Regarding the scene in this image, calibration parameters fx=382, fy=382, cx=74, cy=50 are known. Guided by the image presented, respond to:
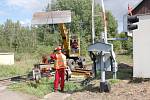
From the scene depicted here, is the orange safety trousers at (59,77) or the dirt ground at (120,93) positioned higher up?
the orange safety trousers at (59,77)

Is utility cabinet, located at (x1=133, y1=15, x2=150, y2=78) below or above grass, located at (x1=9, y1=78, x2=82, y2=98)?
above

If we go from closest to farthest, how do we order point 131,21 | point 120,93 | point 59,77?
point 120,93, point 131,21, point 59,77

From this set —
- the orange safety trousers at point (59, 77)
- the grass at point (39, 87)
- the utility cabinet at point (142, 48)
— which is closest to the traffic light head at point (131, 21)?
the utility cabinet at point (142, 48)

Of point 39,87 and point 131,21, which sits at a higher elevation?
Answer: point 131,21

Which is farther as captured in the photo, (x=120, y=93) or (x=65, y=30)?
(x=65, y=30)

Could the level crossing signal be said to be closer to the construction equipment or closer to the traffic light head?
the traffic light head

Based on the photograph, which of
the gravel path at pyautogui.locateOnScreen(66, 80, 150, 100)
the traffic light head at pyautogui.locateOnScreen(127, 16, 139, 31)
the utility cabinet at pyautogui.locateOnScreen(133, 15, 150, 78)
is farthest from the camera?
the utility cabinet at pyautogui.locateOnScreen(133, 15, 150, 78)

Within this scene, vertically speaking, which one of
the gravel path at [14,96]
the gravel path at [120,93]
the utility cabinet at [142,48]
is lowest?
the gravel path at [14,96]

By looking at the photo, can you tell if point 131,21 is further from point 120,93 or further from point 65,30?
point 65,30

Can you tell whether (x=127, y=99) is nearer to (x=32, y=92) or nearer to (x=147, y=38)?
(x=32, y=92)

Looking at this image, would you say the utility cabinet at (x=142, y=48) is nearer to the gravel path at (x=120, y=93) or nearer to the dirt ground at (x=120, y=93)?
the dirt ground at (x=120, y=93)

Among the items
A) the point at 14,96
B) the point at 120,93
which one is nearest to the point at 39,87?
the point at 14,96

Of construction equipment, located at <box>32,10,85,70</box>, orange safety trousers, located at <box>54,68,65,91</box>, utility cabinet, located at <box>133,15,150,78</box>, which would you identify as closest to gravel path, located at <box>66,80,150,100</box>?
orange safety trousers, located at <box>54,68,65,91</box>

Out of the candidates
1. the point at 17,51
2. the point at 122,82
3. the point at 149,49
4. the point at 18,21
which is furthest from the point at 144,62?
the point at 18,21
